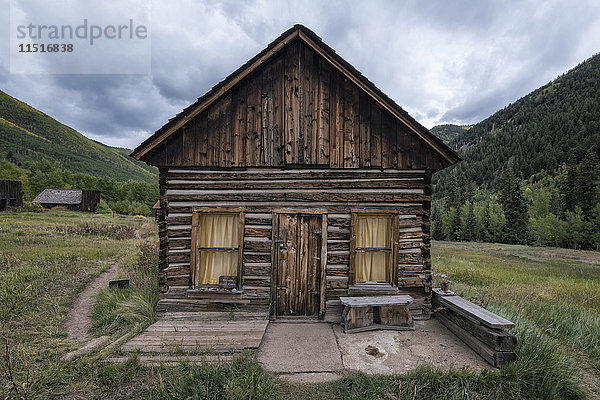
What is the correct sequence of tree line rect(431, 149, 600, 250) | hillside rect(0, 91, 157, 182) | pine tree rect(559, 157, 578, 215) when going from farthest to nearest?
1. hillside rect(0, 91, 157, 182)
2. pine tree rect(559, 157, 578, 215)
3. tree line rect(431, 149, 600, 250)

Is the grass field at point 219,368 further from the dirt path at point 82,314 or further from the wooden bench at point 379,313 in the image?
the wooden bench at point 379,313

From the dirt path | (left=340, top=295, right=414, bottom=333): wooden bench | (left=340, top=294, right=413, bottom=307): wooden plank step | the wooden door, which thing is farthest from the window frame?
the dirt path

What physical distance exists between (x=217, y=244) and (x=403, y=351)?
5082mm

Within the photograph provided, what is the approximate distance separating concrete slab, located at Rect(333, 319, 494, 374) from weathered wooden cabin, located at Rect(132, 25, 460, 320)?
2.95ft

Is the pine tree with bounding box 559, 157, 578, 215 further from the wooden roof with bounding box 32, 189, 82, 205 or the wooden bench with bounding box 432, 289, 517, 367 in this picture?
the wooden roof with bounding box 32, 189, 82, 205

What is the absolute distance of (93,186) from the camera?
80625 millimetres

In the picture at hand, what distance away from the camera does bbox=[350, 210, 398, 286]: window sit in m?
6.78

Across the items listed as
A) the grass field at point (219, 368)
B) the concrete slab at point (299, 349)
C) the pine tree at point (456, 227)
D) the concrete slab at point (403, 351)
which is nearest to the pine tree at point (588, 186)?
the pine tree at point (456, 227)

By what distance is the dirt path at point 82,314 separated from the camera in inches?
237

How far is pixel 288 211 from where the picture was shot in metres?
6.68

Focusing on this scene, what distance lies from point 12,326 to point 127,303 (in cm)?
241

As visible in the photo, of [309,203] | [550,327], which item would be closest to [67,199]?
[309,203]

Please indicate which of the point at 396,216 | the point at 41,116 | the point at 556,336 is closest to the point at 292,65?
the point at 396,216

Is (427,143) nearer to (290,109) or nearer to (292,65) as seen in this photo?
(290,109)
